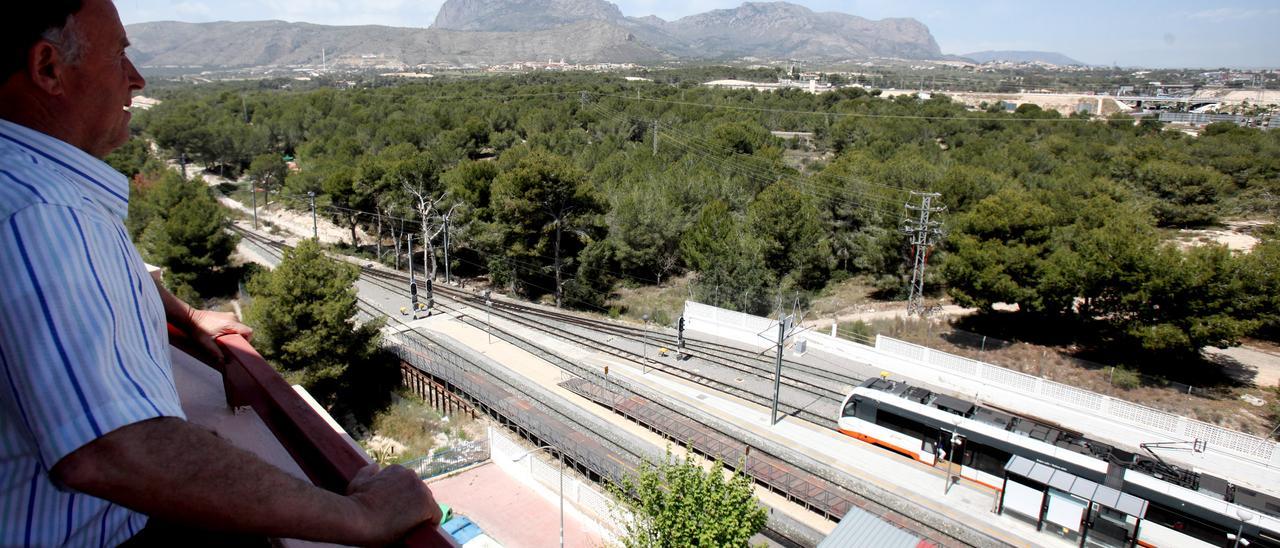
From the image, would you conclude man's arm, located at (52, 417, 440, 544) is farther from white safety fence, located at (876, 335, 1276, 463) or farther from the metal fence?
white safety fence, located at (876, 335, 1276, 463)

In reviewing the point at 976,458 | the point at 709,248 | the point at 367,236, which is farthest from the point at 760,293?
the point at 367,236

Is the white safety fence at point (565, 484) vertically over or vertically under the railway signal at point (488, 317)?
under

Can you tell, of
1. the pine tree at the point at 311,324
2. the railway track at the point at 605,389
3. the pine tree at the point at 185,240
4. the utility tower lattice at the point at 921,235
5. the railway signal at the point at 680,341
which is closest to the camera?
the railway track at the point at 605,389

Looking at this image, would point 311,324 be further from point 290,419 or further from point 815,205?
point 815,205

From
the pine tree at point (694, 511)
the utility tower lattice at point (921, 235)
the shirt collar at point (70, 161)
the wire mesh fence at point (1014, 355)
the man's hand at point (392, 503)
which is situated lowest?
the wire mesh fence at point (1014, 355)

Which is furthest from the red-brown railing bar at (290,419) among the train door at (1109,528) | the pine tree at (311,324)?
the pine tree at (311,324)

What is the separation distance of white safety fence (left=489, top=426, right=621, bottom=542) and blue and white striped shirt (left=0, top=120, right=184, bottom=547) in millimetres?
12466

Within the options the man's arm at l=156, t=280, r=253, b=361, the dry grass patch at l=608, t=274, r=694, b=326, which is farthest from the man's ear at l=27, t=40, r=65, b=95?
the dry grass patch at l=608, t=274, r=694, b=326

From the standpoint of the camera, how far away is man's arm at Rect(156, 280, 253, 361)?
7.43 feet

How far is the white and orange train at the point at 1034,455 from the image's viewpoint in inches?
460

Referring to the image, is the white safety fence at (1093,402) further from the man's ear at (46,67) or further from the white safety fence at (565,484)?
the man's ear at (46,67)

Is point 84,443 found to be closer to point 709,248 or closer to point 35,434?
point 35,434

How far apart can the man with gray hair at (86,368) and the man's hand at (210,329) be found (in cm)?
125

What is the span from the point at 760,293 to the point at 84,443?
24.1 meters
